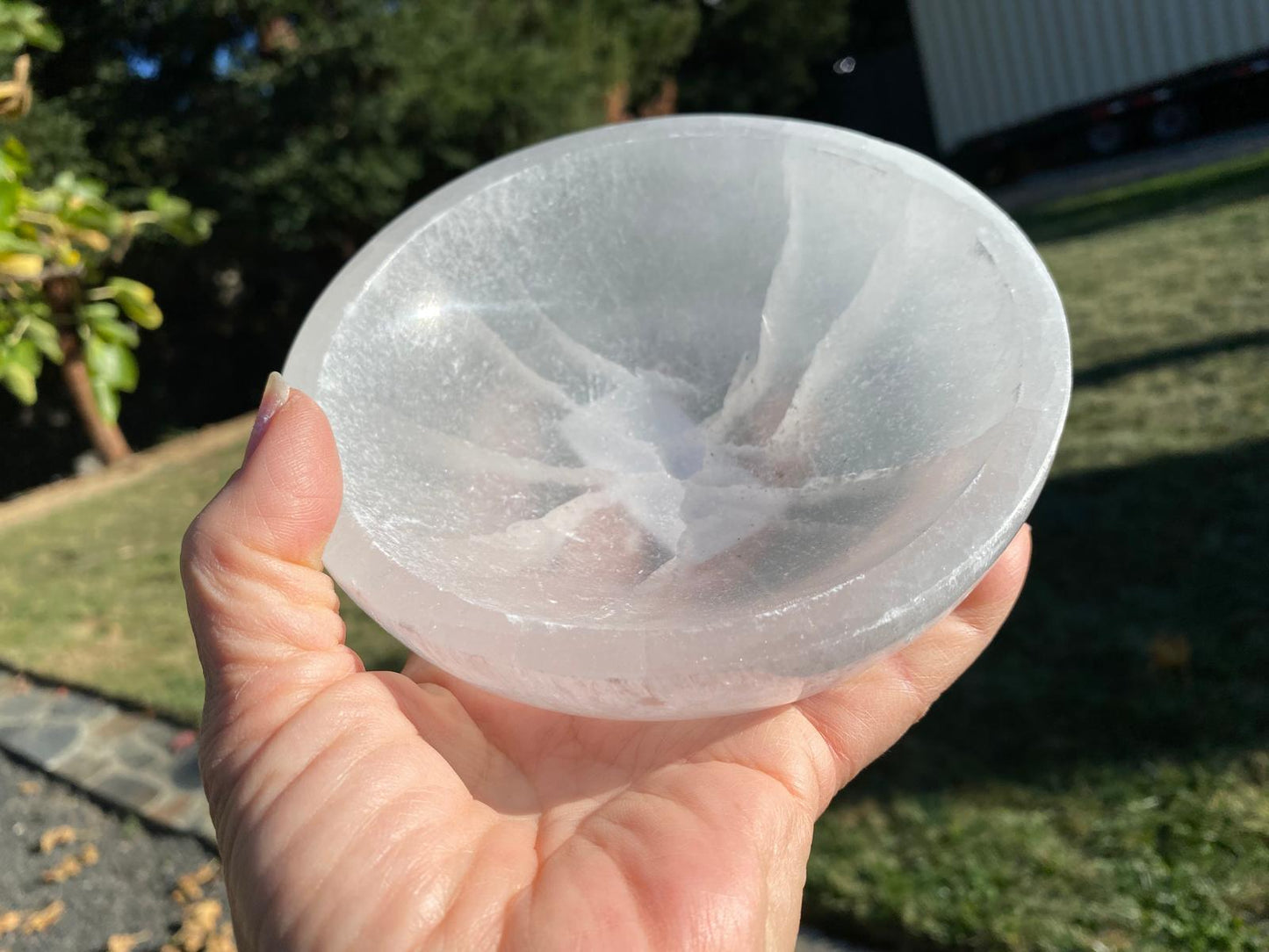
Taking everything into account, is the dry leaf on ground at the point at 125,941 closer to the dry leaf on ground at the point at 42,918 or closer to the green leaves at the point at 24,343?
the dry leaf on ground at the point at 42,918

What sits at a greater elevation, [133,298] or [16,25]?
[16,25]

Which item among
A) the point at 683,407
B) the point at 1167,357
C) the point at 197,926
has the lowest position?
the point at 1167,357

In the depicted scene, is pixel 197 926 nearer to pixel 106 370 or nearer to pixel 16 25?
pixel 106 370

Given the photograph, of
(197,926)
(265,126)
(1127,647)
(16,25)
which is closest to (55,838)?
(197,926)

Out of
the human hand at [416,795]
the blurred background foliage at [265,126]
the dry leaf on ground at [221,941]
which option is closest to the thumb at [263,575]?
the human hand at [416,795]

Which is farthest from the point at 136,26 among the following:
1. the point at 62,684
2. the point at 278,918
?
the point at 278,918
